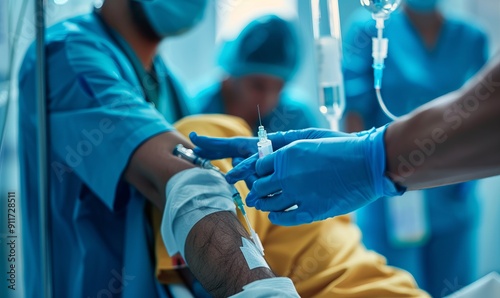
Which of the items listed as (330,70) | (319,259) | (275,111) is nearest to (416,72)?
(275,111)

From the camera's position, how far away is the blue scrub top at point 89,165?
4.63 ft

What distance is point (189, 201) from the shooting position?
1.23 metres

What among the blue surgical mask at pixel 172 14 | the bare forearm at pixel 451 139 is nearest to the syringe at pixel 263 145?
the bare forearm at pixel 451 139

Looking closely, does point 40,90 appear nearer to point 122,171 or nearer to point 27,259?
point 122,171

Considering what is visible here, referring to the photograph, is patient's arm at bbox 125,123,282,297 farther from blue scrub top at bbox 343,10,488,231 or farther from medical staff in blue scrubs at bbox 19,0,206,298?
blue scrub top at bbox 343,10,488,231

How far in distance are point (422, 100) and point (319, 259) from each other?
A: 141 centimetres

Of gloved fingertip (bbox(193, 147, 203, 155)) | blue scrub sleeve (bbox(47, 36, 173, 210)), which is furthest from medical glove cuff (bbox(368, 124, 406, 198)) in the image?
blue scrub sleeve (bbox(47, 36, 173, 210))

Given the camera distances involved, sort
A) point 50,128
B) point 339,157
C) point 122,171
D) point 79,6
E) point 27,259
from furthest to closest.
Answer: point 79,6 → point 27,259 → point 50,128 → point 122,171 → point 339,157

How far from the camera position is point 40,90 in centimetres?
142

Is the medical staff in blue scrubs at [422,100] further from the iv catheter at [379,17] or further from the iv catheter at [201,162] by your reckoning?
the iv catheter at [201,162]

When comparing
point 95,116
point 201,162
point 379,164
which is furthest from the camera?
point 95,116

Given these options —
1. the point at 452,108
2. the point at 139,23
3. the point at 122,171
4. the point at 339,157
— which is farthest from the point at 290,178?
the point at 139,23

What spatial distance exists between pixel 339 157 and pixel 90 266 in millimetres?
721

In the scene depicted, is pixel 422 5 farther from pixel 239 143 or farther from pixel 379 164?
pixel 379 164
